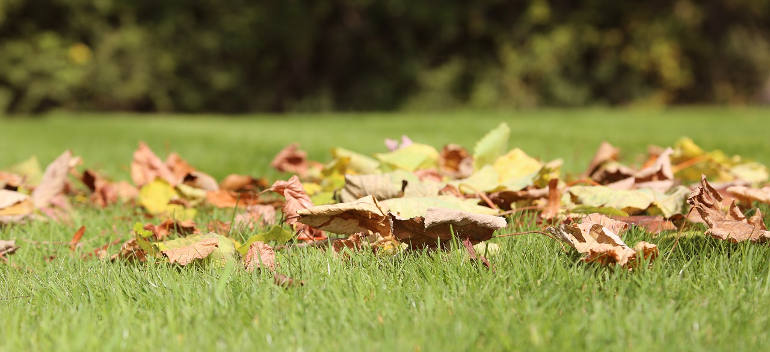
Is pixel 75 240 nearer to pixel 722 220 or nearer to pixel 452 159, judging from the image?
pixel 452 159

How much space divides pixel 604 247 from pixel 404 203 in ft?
1.56

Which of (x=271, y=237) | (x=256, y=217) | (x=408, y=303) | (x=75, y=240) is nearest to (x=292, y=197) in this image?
(x=271, y=237)

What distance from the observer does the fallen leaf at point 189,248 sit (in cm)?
146

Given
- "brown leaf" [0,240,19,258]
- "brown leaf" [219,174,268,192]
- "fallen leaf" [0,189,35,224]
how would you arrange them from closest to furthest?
"brown leaf" [0,240,19,258] < "fallen leaf" [0,189,35,224] < "brown leaf" [219,174,268,192]

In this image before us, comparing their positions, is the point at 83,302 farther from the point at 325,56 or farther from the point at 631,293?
the point at 325,56

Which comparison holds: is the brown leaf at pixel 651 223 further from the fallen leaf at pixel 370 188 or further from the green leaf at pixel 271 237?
the green leaf at pixel 271 237

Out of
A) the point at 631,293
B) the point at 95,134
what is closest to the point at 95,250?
the point at 631,293

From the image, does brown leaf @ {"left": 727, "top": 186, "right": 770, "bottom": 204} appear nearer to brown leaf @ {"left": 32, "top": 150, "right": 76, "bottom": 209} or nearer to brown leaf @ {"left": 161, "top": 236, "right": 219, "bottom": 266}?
brown leaf @ {"left": 161, "top": 236, "right": 219, "bottom": 266}

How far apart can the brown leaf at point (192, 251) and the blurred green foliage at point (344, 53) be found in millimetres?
14487

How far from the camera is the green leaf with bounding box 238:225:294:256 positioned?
1.49 metres

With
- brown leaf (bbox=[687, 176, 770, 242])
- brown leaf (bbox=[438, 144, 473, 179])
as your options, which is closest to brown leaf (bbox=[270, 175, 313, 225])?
brown leaf (bbox=[687, 176, 770, 242])

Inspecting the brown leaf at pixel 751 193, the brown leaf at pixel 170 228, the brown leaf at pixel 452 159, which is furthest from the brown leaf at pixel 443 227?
the brown leaf at pixel 452 159

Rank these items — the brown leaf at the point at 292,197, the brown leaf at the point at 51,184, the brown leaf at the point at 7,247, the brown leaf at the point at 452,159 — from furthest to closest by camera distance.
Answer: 1. the brown leaf at the point at 452,159
2. the brown leaf at the point at 51,184
3. the brown leaf at the point at 7,247
4. the brown leaf at the point at 292,197

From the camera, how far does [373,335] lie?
1.07 meters
